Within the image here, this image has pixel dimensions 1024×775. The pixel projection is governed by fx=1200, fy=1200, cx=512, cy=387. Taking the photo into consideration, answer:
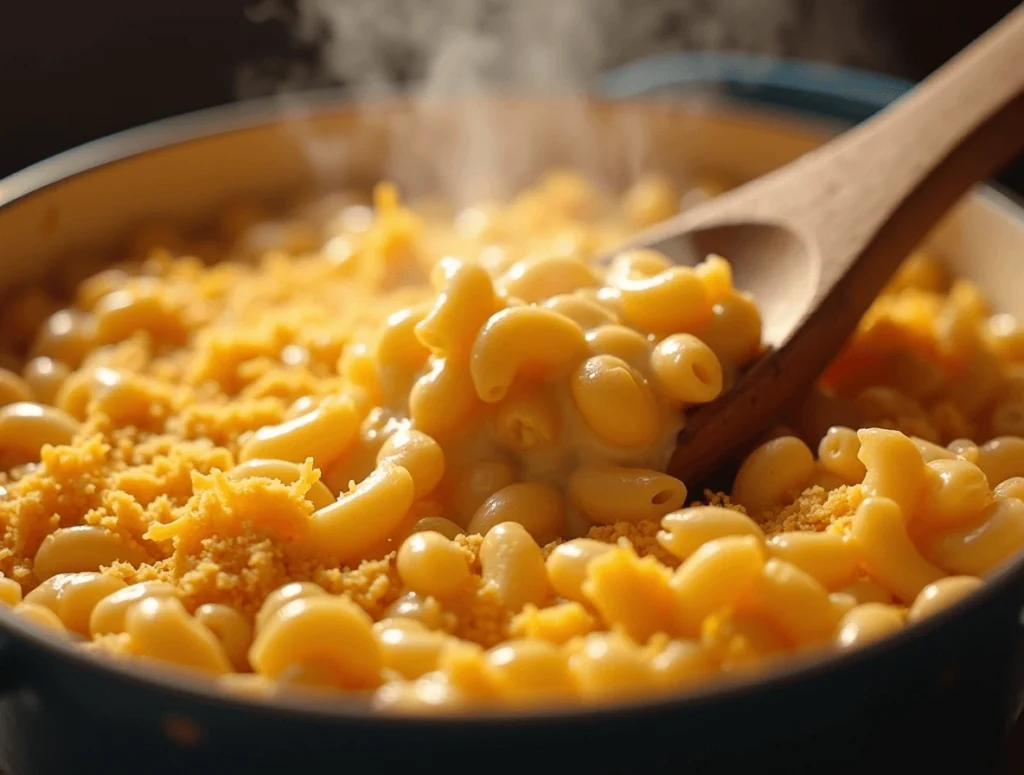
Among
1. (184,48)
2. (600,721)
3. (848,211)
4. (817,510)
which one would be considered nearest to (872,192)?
(848,211)

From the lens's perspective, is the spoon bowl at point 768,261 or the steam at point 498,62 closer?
the spoon bowl at point 768,261

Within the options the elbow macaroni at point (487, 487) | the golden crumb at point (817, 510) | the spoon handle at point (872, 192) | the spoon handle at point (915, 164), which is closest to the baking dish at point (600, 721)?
the elbow macaroni at point (487, 487)

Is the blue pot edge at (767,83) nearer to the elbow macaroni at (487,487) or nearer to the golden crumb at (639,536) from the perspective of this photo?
the elbow macaroni at (487,487)

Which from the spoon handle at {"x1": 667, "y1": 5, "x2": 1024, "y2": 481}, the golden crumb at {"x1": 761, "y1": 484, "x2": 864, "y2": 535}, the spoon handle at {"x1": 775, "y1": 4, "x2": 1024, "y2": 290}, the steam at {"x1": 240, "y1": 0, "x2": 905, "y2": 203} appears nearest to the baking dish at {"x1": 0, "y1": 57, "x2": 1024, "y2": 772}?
the golden crumb at {"x1": 761, "y1": 484, "x2": 864, "y2": 535}

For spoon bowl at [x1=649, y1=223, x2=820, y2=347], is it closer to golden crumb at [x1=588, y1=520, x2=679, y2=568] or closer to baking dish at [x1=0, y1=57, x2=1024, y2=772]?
golden crumb at [x1=588, y1=520, x2=679, y2=568]

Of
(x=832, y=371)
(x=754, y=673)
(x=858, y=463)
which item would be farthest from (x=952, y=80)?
(x=754, y=673)

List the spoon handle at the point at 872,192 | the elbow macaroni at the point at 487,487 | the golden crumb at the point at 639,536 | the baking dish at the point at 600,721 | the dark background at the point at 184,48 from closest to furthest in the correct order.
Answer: the baking dish at the point at 600,721 → the elbow macaroni at the point at 487,487 → the golden crumb at the point at 639,536 → the spoon handle at the point at 872,192 → the dark background at the point at 184,48

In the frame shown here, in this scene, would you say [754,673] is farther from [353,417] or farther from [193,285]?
[193,285]
